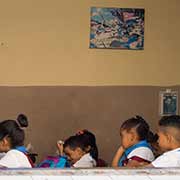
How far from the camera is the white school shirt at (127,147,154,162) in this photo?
3857mm

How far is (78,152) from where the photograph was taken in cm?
443

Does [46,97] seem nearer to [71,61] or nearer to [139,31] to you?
[71,61]

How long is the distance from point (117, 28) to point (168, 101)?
91 cm

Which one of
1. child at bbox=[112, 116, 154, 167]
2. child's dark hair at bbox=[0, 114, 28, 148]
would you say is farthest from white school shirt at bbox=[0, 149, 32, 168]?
child at bbox=[112, 116, 154, 167]

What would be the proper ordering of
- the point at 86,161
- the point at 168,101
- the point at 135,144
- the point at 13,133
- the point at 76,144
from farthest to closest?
the point at 168,101, the point at 76,144, the point at 86,161, the point at 135,144, the point at 13,133

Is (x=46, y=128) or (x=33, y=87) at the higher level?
(x=33, y=87)

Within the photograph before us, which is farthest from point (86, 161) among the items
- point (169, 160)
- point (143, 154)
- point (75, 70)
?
point (75, 70)

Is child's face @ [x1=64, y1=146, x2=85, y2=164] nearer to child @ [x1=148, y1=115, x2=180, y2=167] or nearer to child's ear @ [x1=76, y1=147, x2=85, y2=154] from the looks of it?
child's ear @ [x1=76, y1=147, x2=85, y2=154]

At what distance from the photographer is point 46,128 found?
221 inches

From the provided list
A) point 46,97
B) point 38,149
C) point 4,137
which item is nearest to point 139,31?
point 46,97

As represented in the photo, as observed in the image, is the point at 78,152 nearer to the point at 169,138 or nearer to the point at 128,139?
the point at 128,139

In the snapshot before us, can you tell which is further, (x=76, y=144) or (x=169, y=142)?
(x=76, y=144)

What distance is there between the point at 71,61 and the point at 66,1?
60cm

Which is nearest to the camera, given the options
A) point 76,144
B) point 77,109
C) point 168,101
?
point 76,144
